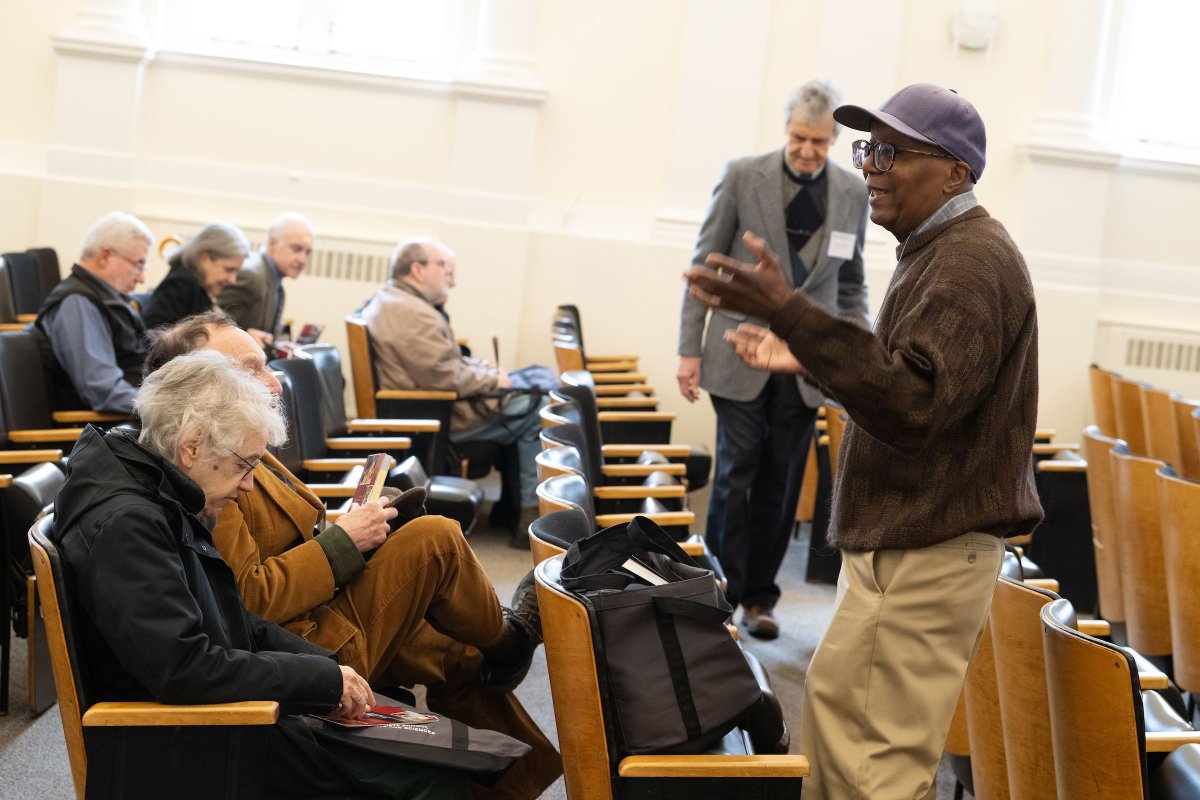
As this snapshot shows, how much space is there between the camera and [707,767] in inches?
78.3

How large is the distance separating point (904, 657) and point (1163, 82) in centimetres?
655

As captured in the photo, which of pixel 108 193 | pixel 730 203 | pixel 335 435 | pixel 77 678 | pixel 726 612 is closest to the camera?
pixel 77 678

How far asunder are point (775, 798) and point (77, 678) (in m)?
1.08

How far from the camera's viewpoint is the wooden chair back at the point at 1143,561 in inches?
137

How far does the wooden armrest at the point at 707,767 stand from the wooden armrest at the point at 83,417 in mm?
2939

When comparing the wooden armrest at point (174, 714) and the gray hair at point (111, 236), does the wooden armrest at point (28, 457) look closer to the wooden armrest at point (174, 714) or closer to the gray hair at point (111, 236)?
the gray hair at point (111, 236)

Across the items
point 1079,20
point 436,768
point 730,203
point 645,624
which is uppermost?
point 1079,20

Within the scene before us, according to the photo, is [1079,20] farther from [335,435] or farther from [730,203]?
[335,435]

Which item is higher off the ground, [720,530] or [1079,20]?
[1079,20]

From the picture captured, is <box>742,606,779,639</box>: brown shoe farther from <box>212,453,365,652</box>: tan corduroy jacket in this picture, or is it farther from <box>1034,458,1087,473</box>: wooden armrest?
<box>212,453,365,652</box>: tan corduroy jacket

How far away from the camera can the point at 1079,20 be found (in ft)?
23.1

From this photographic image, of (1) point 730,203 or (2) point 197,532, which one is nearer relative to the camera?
(2) point 197,532

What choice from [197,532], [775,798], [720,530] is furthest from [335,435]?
[775,798]

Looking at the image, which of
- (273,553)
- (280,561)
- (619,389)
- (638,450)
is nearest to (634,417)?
(638,450)
